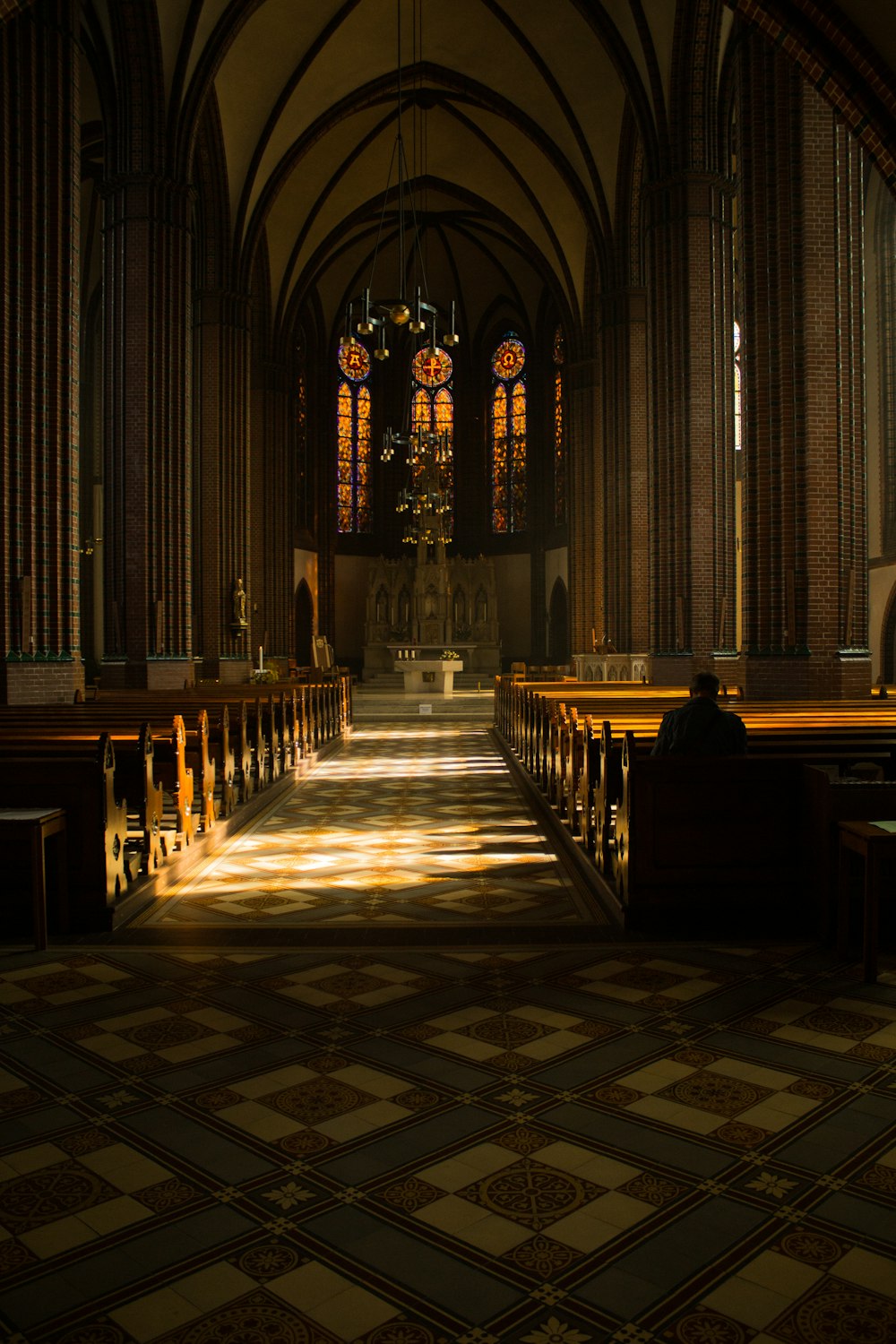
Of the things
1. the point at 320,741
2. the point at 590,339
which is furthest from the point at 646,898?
the point at 590,339

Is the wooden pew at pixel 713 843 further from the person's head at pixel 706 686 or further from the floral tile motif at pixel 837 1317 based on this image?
the floral tile motif at pixel 837 1317

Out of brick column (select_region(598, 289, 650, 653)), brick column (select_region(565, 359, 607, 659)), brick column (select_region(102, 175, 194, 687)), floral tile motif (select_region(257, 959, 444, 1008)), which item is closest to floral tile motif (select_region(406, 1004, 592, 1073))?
floral tile motif (select_region(257, 959, 444, 1008))

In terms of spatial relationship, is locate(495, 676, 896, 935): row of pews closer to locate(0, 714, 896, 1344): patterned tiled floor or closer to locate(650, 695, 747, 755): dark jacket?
locate(650, 695, 747, 755): dark jacket

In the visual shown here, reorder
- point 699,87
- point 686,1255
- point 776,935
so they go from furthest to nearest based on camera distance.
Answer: point 699,87, point 776,935, point 686,1255

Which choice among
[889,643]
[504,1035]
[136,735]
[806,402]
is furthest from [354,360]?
[504,1035]

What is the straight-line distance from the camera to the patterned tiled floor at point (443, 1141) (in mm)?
2674

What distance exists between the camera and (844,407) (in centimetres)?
1290

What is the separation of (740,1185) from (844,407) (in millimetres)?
11431

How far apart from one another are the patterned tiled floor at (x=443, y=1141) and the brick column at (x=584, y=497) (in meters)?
26.0

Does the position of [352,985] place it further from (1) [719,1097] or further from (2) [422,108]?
(2) [422,108]

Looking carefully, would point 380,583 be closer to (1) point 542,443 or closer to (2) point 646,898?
(1) point 542,443

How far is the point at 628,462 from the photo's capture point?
84.9ft

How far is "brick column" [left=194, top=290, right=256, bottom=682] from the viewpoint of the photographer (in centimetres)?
2666

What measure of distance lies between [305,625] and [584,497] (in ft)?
42.7
